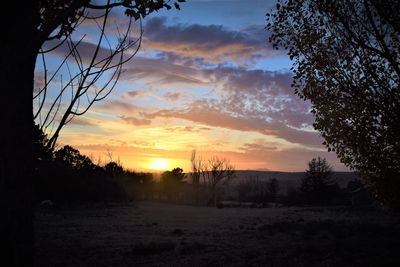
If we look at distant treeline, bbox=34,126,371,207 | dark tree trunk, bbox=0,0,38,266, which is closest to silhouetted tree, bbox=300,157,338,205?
distant treeline, bbox=34,126,371,207

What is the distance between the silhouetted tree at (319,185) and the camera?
6950cm

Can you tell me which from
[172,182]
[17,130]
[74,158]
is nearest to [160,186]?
[172,182]

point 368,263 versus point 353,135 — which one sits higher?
point 353,135

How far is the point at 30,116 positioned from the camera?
2.54m

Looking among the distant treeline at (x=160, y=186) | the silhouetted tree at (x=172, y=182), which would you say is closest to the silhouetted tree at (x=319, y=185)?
the distant treeline at (x=160, y=186)

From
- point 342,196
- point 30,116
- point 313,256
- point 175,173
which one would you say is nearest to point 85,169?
point 175,173

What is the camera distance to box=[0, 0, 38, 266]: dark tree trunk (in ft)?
7.96

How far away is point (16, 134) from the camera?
8.09 ft

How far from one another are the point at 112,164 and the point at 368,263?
67897 millimetres

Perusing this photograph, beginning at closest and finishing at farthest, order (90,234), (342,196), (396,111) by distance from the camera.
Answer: (396,111) → (90,234) → (342,196)

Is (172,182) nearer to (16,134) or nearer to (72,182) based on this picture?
(72,182)

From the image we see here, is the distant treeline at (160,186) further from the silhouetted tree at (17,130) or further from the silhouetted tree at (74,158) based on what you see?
the silhouetted tree at (17,130)

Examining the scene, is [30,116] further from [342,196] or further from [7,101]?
[342,196]

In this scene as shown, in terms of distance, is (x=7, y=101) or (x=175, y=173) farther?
(x=175, y=173)
